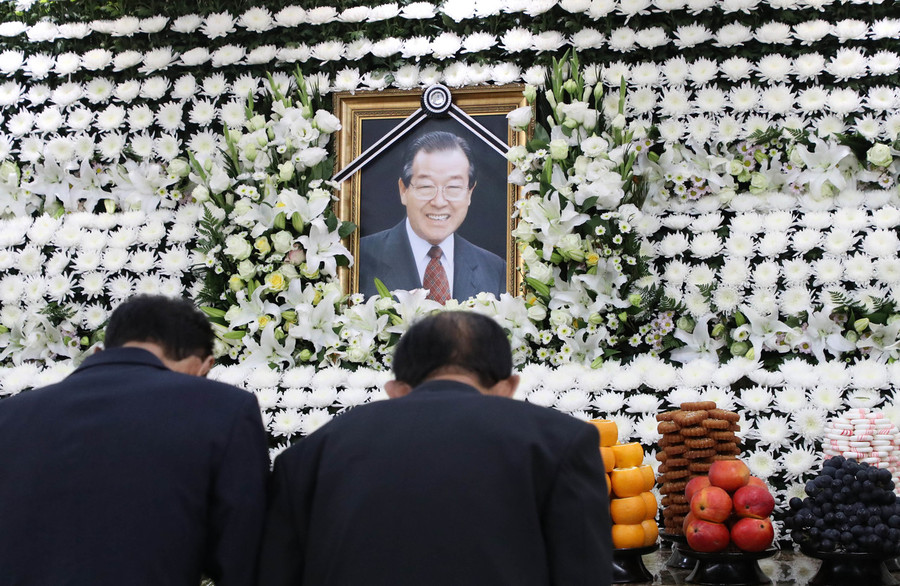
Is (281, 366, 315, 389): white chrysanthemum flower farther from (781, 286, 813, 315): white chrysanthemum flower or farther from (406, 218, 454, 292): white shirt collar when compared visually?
(781, 286, 813, 315): white chrysanthemum flower

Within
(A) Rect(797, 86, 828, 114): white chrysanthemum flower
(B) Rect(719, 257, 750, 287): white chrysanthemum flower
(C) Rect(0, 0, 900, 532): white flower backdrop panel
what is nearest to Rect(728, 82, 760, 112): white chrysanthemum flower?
(C) Rect(0, 0, 900, 532): white flower backdrop panel

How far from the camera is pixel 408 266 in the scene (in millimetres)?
5191

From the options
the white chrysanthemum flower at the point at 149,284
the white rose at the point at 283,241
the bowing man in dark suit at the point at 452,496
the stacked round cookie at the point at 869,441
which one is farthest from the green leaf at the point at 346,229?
the bowing man in dark suit at the point at 452,496

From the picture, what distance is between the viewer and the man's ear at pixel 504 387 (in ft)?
7.41

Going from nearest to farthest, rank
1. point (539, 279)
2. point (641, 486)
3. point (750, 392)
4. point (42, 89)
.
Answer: point (641, 486)
point (750, 392)
point (539, 279)
point (42, 89)

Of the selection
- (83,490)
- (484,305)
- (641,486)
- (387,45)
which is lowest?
(641,486)

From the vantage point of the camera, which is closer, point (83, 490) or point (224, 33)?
point (83, 490)

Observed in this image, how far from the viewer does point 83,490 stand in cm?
222

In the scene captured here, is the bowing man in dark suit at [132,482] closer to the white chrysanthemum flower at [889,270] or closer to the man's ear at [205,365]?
the man's ear at [205,365]

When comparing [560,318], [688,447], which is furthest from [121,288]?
[688,447]

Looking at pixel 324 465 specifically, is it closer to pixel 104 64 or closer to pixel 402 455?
pixel 402 455

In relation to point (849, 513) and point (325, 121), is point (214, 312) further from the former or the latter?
point (849, 513)

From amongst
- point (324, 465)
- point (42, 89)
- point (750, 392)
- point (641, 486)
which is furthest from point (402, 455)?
point (42, 89)

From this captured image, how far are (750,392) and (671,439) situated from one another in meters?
0.87
